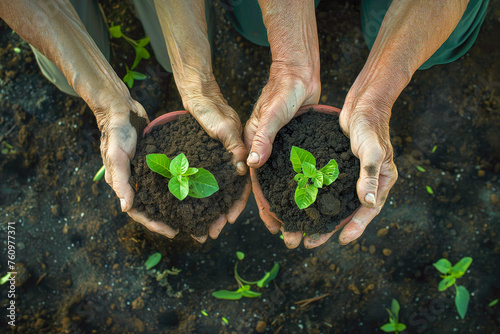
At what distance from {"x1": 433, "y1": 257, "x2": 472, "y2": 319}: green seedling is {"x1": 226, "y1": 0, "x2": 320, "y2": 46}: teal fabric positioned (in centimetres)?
223

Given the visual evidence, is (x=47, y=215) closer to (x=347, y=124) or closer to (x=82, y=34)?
(x=82, y=34)

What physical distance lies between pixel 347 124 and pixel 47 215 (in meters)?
2.55

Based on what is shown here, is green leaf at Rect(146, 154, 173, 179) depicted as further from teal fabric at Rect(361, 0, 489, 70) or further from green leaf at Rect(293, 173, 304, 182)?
teal fabric at Rect(361, 0, 489, 70)

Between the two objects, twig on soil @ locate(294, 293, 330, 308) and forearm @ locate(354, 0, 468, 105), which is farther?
twig on soil @ locate(294, 293, 330, 308)

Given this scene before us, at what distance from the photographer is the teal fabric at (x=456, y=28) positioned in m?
2.23

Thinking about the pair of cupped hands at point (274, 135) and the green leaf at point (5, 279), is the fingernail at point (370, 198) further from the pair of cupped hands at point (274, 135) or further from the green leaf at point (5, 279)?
the green leaf at point (5, 279)

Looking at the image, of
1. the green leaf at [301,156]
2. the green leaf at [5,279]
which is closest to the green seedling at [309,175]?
the green leaf at [301,156]

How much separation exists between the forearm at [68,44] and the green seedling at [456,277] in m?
2.59

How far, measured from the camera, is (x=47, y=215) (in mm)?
2881

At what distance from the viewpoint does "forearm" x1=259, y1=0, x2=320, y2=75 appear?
81.7 inches

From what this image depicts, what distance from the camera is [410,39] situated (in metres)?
1.93

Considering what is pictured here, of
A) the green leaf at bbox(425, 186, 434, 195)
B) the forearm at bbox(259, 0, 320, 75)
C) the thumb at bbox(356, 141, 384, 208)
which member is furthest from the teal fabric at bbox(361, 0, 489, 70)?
the thumb at bbox(356, 141, 384, 208)

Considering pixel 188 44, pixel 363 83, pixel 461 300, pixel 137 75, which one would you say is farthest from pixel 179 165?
pixel 461 300

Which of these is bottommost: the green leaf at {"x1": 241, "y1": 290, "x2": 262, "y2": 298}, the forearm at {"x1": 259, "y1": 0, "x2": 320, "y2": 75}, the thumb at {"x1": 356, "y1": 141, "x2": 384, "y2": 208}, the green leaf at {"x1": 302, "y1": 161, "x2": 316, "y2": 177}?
the green leaf at {"x1": 241, "y1": 290, "x2": 262, "y2": 298}
